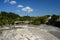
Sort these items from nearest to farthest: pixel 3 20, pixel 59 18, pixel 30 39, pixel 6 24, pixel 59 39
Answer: pixel 30 39 → pixel 59 39 → pixel 3 20 → pixel 6 24 → pixel 59 18

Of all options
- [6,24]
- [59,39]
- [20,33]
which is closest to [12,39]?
[20,33]

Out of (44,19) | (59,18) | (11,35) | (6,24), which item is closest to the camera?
(11,35)

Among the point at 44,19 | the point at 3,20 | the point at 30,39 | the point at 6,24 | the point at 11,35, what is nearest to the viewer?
the point at 30,39

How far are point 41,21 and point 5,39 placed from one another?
5712 centimetres

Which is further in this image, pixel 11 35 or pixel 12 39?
pixel 11 35

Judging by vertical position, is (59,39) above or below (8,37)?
below

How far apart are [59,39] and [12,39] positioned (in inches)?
353

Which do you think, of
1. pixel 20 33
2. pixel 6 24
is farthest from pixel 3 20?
pixel 20 33

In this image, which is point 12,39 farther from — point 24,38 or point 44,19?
point 44,19

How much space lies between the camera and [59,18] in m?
61.3

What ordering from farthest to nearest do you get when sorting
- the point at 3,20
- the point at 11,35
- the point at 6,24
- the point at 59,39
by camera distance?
the point at 6,24, the point at 3,20, the point at 59,39, the point at 11,35

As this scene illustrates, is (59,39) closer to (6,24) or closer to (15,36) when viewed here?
(15,36)

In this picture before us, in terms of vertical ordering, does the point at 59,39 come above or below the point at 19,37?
below

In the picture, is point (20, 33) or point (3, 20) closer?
point (20, 33)
